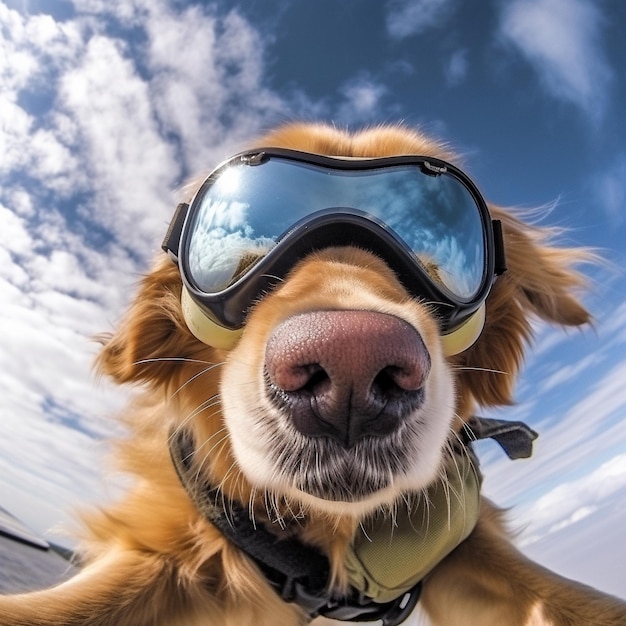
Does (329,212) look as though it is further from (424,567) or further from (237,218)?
(424,567)

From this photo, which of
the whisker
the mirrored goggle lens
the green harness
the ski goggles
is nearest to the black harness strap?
the green harness

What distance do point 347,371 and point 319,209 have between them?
3.77 ft

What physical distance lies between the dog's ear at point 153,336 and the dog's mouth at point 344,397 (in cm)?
112

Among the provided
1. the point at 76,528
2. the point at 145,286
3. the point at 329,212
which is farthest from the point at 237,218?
the point at 76,528

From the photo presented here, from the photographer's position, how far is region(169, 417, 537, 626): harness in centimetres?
253

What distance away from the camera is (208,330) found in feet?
8.16

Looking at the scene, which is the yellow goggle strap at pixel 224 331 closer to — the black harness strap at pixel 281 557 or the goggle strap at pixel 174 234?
the goggle strap at pixel 174 234

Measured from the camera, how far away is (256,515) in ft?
8.48

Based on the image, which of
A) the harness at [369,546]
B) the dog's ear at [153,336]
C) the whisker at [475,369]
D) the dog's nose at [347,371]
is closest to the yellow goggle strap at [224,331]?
the whisker at [475,369]

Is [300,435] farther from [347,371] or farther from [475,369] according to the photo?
[475,369]

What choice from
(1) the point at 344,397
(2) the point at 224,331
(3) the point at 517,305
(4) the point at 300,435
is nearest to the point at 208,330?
(2) the point at 224,331

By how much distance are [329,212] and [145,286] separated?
1.17m

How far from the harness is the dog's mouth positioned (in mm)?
724

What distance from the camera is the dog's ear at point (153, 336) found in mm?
2910
